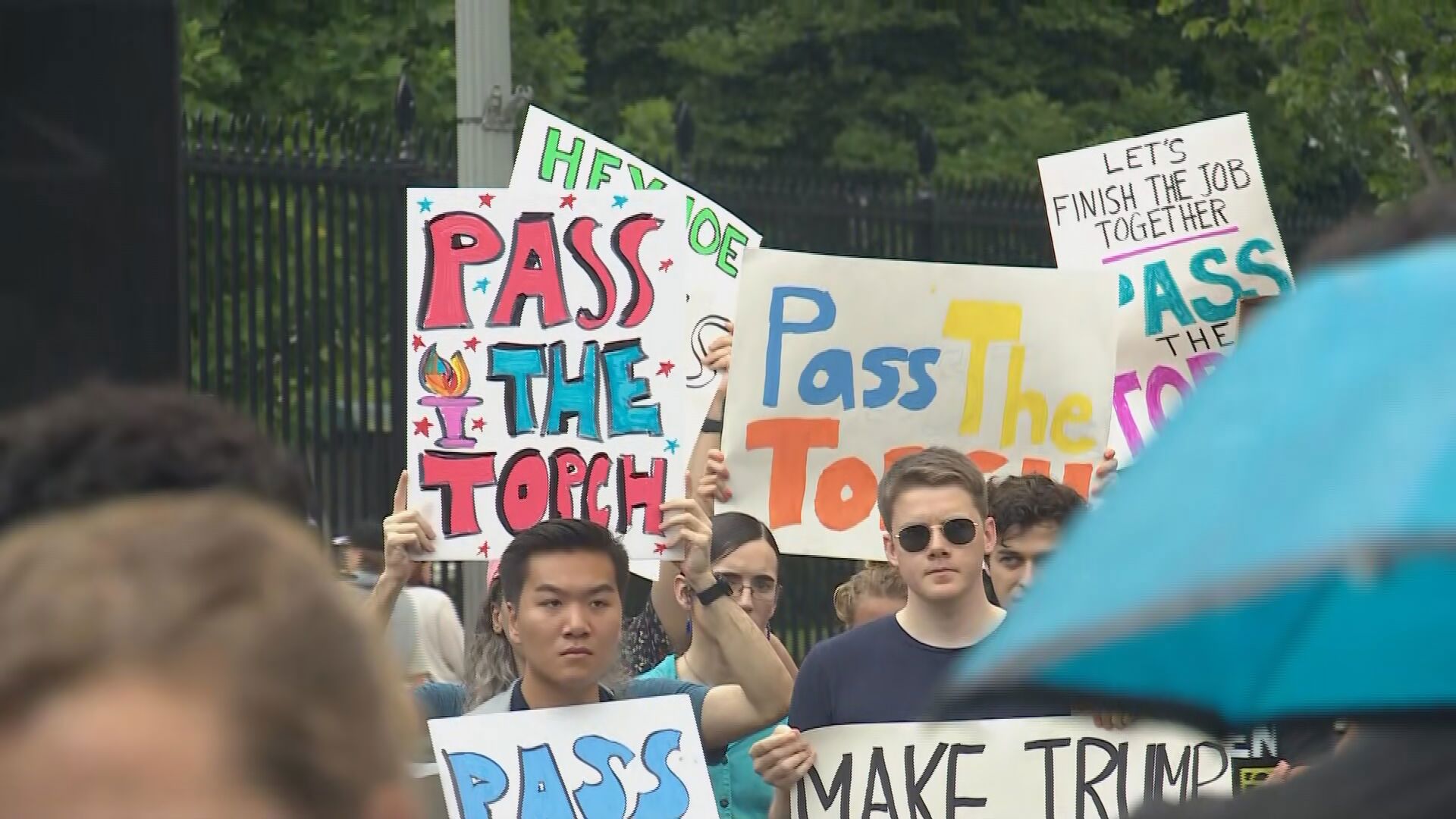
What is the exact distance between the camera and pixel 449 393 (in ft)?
19.5

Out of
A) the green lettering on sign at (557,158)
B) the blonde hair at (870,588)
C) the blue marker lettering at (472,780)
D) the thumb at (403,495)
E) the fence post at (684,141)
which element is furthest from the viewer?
the fence post at (684,141)

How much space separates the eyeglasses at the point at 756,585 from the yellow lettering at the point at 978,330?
1.10 meters

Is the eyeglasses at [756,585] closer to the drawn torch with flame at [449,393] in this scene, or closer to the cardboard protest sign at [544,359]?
the cardboard protest sign at [544,359]

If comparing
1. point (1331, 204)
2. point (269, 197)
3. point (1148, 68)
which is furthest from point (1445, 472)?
point (1148, 68)

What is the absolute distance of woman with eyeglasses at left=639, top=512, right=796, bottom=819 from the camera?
534cm

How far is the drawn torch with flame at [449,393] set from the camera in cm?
586

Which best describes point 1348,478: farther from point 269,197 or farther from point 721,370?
point 269,197

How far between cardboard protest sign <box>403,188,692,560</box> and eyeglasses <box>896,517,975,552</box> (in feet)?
2.86

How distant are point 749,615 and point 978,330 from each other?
4.95 feet

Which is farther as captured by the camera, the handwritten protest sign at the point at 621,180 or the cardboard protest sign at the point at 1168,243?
the cardboard protest sign at the point at 1168,243

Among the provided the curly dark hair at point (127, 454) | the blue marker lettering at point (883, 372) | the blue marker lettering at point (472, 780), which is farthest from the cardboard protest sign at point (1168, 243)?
the curly dark hair at point (127, 454)

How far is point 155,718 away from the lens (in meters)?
1.07

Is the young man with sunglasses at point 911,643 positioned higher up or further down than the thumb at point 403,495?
further down

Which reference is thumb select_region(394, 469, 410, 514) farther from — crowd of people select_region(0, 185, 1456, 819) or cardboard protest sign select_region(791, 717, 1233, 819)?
crowd of people select_region(0, 185, 1456, 819)
